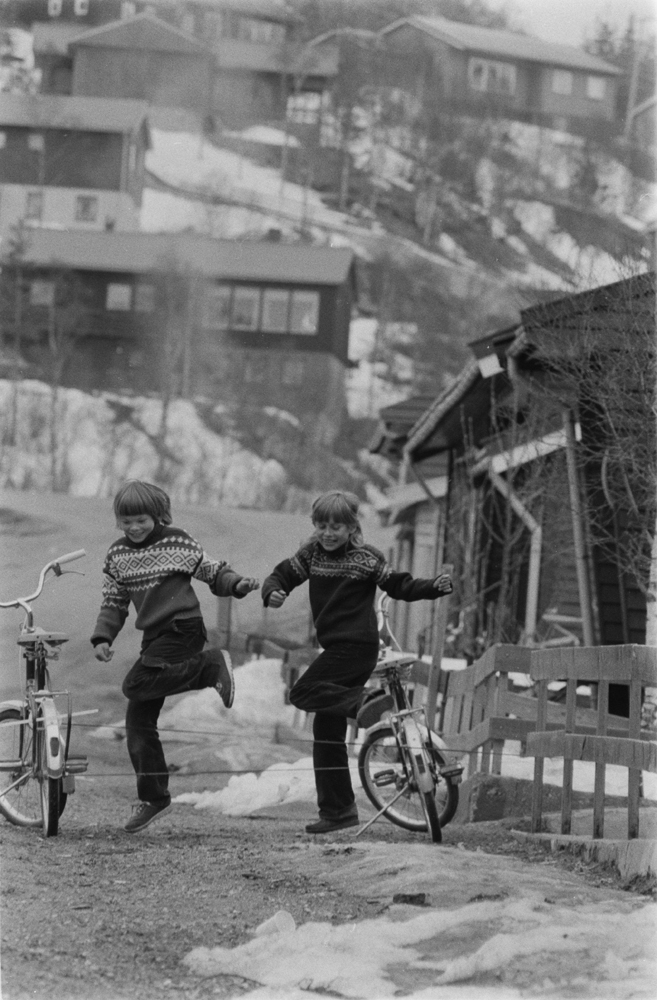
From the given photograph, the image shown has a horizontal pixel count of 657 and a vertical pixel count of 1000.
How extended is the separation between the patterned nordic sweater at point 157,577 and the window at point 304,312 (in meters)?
64.6

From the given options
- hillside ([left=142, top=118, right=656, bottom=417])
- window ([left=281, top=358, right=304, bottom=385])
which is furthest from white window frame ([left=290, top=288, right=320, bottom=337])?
hillside ([left=142, top=118, right=656, bottom=417])

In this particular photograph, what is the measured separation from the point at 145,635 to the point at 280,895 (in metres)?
1.62

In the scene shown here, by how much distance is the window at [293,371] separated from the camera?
7256cm

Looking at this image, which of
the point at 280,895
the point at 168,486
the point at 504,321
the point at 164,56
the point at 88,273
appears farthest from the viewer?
the point at 164,56

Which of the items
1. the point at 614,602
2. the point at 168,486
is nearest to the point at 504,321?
the point at 168,486

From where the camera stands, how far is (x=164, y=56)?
109000 mm

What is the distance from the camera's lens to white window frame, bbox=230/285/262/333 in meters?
73.1

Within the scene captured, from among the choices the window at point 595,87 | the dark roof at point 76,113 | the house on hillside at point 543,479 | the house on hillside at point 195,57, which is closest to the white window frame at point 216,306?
the dark roof at point 76,113

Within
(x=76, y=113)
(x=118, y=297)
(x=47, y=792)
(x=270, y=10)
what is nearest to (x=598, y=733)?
(x=47, y=792)

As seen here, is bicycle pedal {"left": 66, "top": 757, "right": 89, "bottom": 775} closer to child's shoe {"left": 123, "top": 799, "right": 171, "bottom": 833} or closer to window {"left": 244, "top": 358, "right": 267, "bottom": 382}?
child's shoe {"left": 123, "top": 799, "right": 171, "bottom": 833}

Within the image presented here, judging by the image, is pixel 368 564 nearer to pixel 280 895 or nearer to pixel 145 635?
pixel 145 635

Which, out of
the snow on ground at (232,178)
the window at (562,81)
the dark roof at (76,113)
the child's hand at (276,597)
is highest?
the window at (562,81)

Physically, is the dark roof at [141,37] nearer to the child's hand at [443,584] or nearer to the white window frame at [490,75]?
the white window frame at [490,75]

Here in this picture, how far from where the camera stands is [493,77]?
137250 mm
